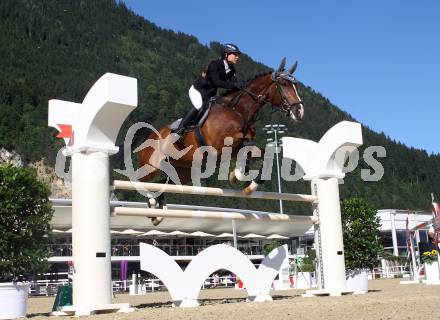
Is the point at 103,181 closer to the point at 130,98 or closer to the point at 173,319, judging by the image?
the point at 130,98

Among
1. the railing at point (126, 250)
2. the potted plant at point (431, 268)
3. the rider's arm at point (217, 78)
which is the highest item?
the rider's arm at point (217, 78)

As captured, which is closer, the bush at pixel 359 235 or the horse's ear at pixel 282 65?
the horse's ear at pixel 282 65

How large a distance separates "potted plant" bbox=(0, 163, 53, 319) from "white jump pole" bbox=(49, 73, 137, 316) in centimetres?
121

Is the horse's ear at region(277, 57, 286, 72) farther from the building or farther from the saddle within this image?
the building

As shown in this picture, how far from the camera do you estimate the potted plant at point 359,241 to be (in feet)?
35.4

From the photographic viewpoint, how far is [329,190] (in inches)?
349

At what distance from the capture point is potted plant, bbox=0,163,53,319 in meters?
7.41

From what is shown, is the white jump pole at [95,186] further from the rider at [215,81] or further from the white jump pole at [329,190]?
the white jump pole at [329,190]

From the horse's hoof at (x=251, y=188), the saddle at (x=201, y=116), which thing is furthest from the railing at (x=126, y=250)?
the horse's hoof at (x=251, y=188)

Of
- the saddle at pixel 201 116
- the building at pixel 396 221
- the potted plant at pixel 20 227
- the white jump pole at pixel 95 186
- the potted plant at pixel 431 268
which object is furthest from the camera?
the building at pixel 396 221

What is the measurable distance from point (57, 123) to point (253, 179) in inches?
97.7

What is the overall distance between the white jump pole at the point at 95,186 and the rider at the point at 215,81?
909 millimetres

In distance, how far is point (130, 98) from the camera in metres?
6.55

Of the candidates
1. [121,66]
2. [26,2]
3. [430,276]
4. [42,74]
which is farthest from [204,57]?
[430,276]
